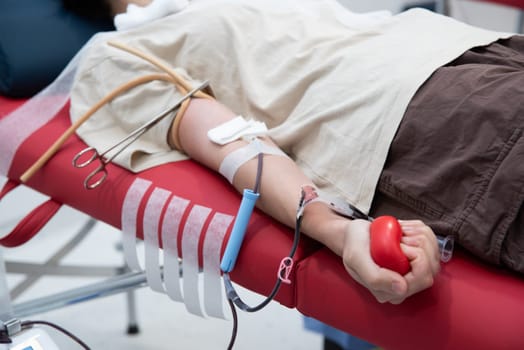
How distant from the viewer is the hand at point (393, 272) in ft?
2.30

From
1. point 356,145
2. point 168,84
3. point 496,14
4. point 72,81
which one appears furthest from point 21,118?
point 496,14

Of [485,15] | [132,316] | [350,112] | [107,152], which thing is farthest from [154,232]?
[485,15]

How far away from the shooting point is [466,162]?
80 cm

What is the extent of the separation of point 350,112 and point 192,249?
10.8 inches

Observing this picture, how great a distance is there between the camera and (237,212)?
92cm

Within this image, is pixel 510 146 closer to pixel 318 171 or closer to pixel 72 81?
pixel 318 171

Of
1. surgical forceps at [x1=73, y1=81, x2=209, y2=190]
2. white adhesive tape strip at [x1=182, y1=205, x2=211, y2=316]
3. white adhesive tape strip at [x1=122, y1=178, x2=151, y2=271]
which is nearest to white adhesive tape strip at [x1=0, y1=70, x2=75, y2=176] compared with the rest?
surgical forceps at [x1=73, y1=81, x2=209, y2=190]

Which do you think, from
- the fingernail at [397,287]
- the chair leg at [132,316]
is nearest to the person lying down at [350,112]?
the fingernail at [397,287]

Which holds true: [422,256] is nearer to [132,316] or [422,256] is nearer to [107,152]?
[107,152]

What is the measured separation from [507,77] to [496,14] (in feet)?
8.59

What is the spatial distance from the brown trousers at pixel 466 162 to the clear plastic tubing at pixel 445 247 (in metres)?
0.01

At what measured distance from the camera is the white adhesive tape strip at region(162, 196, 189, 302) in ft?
3.10

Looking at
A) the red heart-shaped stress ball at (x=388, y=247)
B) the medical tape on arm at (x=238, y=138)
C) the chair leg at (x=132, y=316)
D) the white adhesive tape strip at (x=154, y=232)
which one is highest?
the red heart-shaped stress ball at (x=388, y=247)

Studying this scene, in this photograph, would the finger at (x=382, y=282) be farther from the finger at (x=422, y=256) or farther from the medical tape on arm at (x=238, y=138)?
the medical tape on arm at (x=238, y=138)
